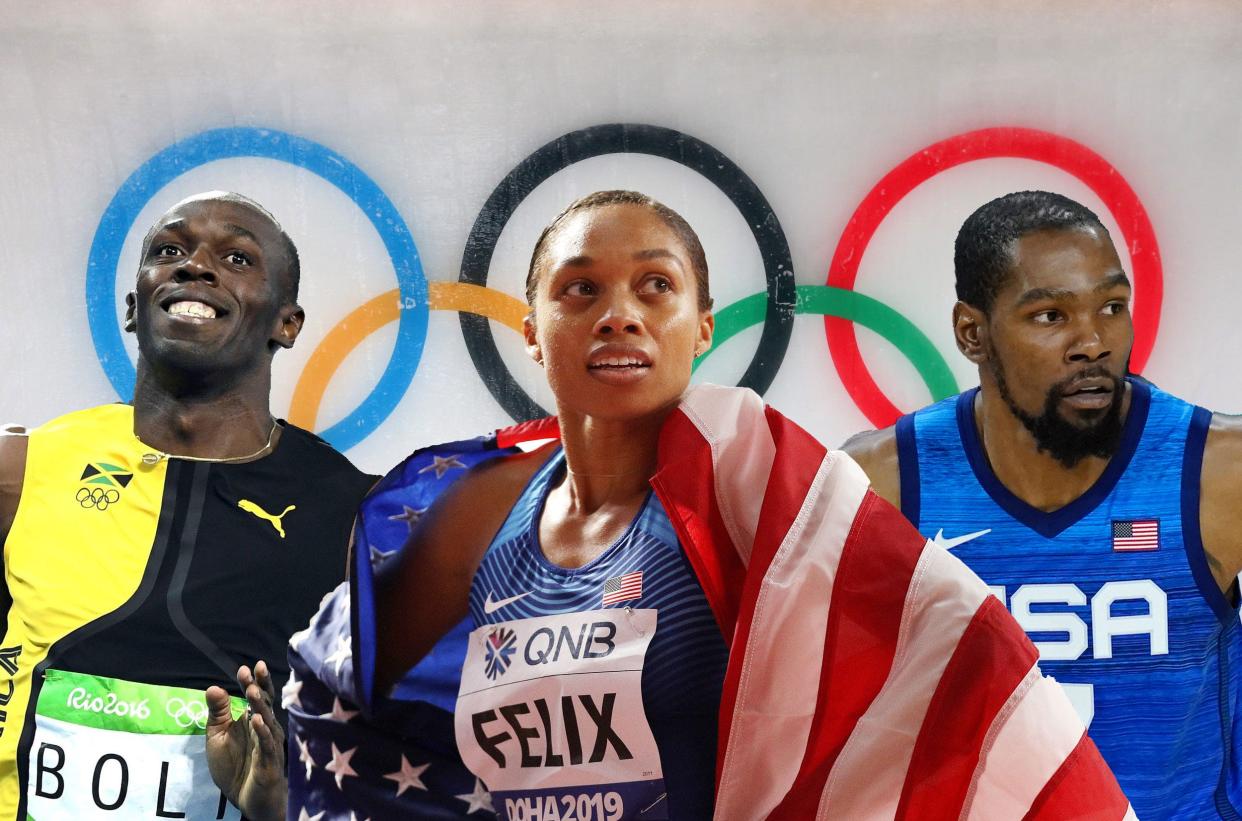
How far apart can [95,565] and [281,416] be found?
611 millimetres

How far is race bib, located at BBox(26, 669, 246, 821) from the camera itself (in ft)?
7.48

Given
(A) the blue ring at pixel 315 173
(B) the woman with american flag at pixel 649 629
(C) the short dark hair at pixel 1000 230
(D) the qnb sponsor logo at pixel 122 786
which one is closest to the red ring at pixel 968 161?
(C) the short dark hair at pixel 1000 230

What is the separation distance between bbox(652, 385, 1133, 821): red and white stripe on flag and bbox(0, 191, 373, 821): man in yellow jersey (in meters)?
1.09

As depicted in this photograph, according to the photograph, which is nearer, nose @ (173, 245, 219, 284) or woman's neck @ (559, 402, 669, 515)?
woman's neck @ (559, 402, 669, 515)

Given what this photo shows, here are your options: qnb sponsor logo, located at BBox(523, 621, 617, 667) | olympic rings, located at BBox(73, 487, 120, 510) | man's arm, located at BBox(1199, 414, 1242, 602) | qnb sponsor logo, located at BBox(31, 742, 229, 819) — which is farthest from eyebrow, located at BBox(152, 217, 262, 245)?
man's arm, located at BBox(1199, 414, 1242, 602)

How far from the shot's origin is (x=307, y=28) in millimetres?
2955

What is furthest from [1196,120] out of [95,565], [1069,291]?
[95,565]

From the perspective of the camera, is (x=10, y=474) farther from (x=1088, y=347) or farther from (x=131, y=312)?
(x=1088, y=347)

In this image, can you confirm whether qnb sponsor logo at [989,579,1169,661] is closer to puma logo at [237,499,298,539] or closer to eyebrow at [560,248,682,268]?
eyebrow at [560,248,682,268]

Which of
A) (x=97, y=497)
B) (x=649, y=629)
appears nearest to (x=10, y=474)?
(x=97, y=497)

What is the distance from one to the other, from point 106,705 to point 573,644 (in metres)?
1.14

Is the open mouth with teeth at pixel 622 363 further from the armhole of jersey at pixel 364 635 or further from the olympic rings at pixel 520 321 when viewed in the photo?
the olympic rings at pixel 520 321

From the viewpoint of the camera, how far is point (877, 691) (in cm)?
141

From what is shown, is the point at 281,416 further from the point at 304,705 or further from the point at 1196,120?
the point at 1196,120
